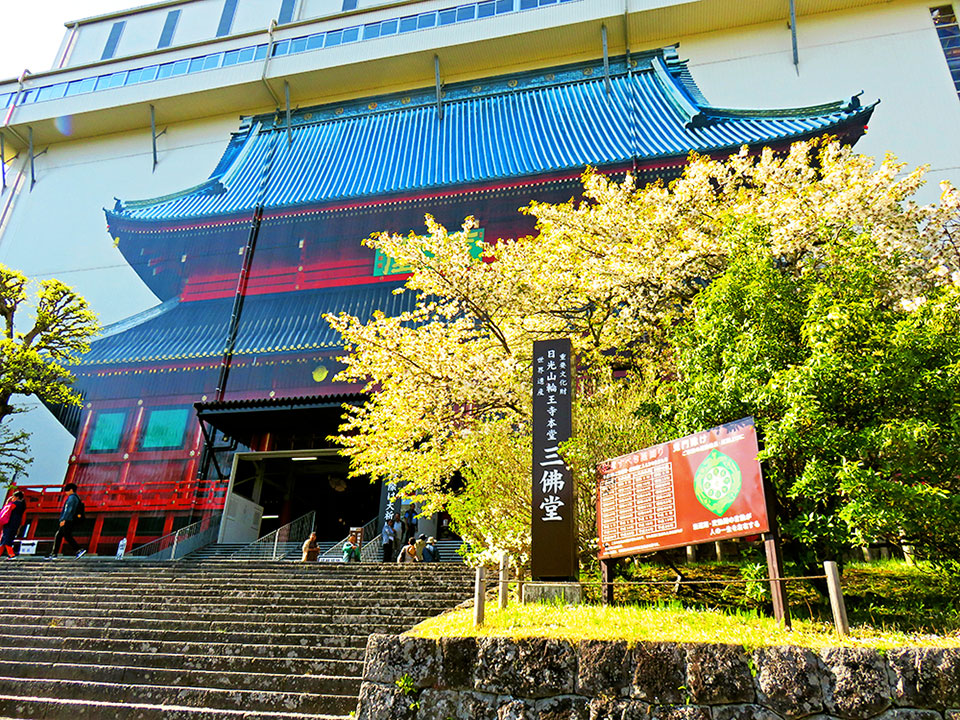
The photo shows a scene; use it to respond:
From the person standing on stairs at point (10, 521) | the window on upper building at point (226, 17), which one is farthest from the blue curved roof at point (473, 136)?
the person standing on stairs at point (10, 521)

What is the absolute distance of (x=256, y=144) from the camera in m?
26.9

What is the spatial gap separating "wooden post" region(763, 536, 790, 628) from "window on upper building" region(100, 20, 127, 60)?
35848 millimetres

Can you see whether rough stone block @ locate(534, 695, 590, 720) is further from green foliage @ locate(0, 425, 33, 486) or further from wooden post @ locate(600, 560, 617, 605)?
green foliage @ locate(0, 425, 33, 486)

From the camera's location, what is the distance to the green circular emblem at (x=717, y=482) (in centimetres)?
568

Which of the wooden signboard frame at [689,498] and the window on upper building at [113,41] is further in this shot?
the window on upper building at [113,41]

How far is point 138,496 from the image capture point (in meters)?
19.0

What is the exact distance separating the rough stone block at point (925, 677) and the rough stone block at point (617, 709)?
5.20 feet

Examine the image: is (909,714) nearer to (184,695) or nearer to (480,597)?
(480,597)

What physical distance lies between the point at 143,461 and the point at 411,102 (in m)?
16.6

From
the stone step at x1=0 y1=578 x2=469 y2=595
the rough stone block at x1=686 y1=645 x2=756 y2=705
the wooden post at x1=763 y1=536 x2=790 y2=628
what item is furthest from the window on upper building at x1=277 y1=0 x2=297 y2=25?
the rough stone block at x1=686 y1=645 x2=756 y2=705

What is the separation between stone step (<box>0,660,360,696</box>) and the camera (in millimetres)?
5980

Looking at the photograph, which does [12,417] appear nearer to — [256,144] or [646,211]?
[256,144]

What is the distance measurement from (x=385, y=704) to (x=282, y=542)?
499 inches

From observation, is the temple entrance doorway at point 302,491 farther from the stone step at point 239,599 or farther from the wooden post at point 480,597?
the wooden post at point 480,597
